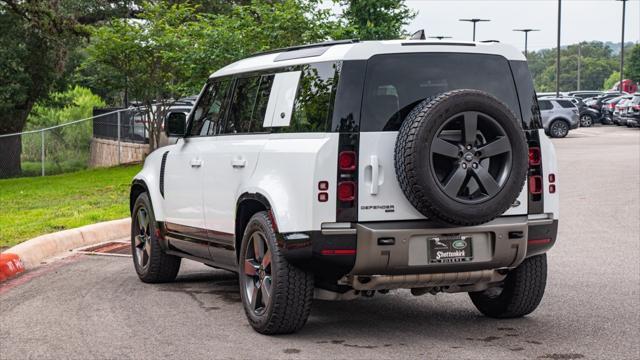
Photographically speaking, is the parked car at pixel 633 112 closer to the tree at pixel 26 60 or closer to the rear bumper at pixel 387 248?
the tree at pixel 26 60

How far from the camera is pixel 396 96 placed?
7.06 m

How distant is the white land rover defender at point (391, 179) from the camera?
6.82 m

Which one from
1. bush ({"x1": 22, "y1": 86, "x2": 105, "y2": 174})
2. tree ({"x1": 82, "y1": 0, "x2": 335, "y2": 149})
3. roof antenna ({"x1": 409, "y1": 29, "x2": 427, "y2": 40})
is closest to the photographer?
roof antenna ({"x1": 409, "y1": 29, "x2": 427, "y2": 40})

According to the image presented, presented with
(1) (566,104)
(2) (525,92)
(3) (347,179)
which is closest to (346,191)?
(3) (347,179)

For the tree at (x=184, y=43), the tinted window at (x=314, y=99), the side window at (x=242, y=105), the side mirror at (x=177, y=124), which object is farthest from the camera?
the tree at (x=184, y=43)

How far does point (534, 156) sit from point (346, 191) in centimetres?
148

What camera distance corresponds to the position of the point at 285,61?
775cm

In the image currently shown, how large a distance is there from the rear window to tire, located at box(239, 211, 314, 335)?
1056mm

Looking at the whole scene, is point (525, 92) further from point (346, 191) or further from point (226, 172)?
point (226, 172)

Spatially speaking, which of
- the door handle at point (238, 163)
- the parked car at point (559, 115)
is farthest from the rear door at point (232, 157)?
the parked car at point (559, 115)

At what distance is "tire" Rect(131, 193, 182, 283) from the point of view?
32.3 ft

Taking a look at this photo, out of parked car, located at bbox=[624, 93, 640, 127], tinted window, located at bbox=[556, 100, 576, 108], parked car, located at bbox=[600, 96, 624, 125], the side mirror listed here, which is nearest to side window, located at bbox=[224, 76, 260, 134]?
the side mirror

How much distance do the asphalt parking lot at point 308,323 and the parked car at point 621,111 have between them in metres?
42.0

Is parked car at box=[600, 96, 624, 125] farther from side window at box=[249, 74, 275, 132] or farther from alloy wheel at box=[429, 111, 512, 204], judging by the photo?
alloy wheel at box=[429, 111, 512, 204]
